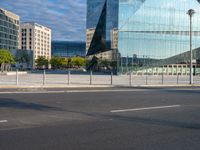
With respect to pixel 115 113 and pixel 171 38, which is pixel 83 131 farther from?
pixel 171 38

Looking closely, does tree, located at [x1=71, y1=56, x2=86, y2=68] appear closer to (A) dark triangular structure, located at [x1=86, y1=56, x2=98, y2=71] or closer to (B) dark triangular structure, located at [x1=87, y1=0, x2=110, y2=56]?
(A) dark triangular structure, located at [x1=86, y1=56, x2=98, y2=71]

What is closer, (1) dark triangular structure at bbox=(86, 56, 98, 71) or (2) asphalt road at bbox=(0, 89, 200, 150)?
(2) asphalt road at bbox=(0, 89, 200, 150)

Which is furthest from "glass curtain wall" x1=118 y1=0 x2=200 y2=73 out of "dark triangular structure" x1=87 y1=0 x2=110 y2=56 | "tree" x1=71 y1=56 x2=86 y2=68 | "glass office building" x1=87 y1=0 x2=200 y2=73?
"tree" x1=71 y1=56 x2=86 y2=68

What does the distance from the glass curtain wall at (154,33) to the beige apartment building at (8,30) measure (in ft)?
351

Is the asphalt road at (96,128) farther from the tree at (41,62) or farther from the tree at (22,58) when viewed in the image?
the tree at (41,62)

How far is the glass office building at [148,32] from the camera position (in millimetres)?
81438

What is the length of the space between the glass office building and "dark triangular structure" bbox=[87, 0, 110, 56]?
24 centimetres

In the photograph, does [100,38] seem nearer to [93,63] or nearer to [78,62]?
[93,63]

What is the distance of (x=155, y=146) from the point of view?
783 cm

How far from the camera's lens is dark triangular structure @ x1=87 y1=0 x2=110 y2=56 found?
89.9 m

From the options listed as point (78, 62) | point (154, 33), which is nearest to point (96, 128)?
point (154, 33)

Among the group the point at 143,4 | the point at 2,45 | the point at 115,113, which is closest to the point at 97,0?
the point at 143,4

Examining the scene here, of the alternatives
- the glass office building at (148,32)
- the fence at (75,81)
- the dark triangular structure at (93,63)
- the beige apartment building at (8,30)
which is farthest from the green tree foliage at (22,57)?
the fence at (75,81)

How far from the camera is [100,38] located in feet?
309
